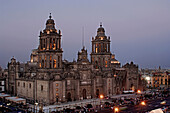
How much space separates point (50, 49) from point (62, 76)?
9264mm

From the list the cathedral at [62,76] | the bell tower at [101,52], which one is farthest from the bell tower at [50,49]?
the bell tower at [101,52]

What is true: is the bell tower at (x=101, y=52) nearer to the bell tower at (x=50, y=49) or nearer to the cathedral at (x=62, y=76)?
the cathedral at (x=62, y=76)

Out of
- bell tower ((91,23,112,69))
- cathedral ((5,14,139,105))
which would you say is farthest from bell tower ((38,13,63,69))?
bell tower ((91,23,112,69))

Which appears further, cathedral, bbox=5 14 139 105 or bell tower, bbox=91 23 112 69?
bell tower, bbox=91 23 112 69

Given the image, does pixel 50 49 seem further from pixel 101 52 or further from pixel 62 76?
pixel 101 52

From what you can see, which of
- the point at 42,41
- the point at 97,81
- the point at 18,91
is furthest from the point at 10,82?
the point at 97,81

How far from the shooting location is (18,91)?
263 feet

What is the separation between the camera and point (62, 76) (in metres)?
67.6

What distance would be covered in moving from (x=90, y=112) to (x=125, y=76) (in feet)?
134

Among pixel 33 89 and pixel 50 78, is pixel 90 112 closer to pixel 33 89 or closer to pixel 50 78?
pixel 50 78

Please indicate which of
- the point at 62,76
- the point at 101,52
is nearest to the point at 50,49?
the point at 62,76

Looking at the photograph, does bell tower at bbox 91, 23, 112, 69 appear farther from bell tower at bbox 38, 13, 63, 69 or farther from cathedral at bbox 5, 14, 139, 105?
bell tower at bbox 38, 13, 63, 69

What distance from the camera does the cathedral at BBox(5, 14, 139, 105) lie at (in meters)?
66.8

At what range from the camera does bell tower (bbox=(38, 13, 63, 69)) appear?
222 feet
